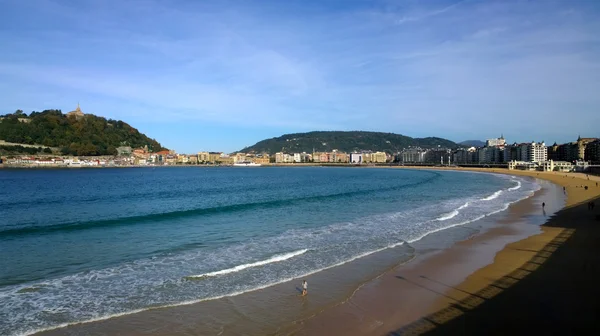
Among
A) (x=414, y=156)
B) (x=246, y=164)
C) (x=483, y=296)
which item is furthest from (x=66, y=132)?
(x=483, y=296)

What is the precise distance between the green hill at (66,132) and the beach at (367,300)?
147 meters

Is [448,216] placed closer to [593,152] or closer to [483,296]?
[483,296]

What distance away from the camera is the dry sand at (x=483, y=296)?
23.5 feet

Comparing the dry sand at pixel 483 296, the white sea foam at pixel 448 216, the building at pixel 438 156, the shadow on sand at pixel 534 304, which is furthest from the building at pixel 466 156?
the shadow on sand at pixel 534 304

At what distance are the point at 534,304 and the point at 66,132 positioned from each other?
544 feet

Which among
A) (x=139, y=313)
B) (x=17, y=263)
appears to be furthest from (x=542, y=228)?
(x=17, y=263)

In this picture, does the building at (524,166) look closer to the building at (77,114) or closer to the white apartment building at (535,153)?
the white apartment building at (535,153)

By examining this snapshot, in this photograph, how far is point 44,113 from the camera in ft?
530

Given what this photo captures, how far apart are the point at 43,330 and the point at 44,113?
186007mm

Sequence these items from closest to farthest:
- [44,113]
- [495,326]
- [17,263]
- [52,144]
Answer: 1. [495,326]
2. [17,263]
3. [52,144]
4. [44,113]

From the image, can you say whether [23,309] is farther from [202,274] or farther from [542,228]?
[542,228]

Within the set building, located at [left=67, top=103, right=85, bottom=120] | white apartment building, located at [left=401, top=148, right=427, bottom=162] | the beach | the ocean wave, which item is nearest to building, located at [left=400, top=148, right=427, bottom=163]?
white apartment building, located at [left=401, top=148, right=427, bottom=162]

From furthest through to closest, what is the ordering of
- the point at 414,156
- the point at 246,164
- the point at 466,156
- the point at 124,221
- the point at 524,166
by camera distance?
the point at 414,156, the point at 246,164, the point at 466,156, the point at 524,166, the point at 124,221

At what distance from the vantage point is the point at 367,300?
881 centimetres
